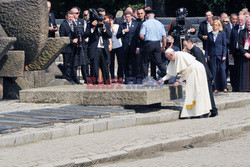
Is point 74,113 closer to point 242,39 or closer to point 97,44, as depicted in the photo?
point 97,44

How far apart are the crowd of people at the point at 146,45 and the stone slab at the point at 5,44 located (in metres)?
2.59

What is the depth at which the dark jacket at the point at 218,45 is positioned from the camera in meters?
15.1

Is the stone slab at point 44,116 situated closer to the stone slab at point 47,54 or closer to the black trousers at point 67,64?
the stone slab at point 47,54

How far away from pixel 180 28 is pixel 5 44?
5.68 m

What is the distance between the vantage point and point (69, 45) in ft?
52.5

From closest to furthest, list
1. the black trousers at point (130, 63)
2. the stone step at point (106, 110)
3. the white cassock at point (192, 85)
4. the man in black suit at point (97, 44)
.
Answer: the stone step at point (106, 110)
the white cassock at point (192, 85)
the man in black suit at point (97, 44)
the black trousers at point (130, 63)

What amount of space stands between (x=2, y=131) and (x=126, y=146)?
183 centimetres

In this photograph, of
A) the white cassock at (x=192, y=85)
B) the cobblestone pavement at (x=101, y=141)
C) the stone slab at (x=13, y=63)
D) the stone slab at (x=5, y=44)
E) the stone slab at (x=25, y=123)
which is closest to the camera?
the cobblestone pavement at (x=101, y=141)

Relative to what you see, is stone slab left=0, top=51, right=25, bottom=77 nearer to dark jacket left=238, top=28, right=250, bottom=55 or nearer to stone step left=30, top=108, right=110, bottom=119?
stone step left=30, top=108, right=110, bottom=119

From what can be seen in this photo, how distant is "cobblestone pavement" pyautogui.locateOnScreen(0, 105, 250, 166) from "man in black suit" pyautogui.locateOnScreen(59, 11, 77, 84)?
6193mm

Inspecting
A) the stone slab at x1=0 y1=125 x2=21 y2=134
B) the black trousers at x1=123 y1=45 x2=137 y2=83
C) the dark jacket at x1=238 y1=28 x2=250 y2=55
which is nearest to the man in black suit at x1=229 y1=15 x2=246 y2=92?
the dark jacket at x1=238 y1=28 x2=250 y2=55

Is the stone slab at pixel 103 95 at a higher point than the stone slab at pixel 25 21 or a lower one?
lower

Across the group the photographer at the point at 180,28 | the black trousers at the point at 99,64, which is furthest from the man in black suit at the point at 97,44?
the photographer at the point at 180,28

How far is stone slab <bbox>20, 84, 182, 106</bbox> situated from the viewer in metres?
10.6
